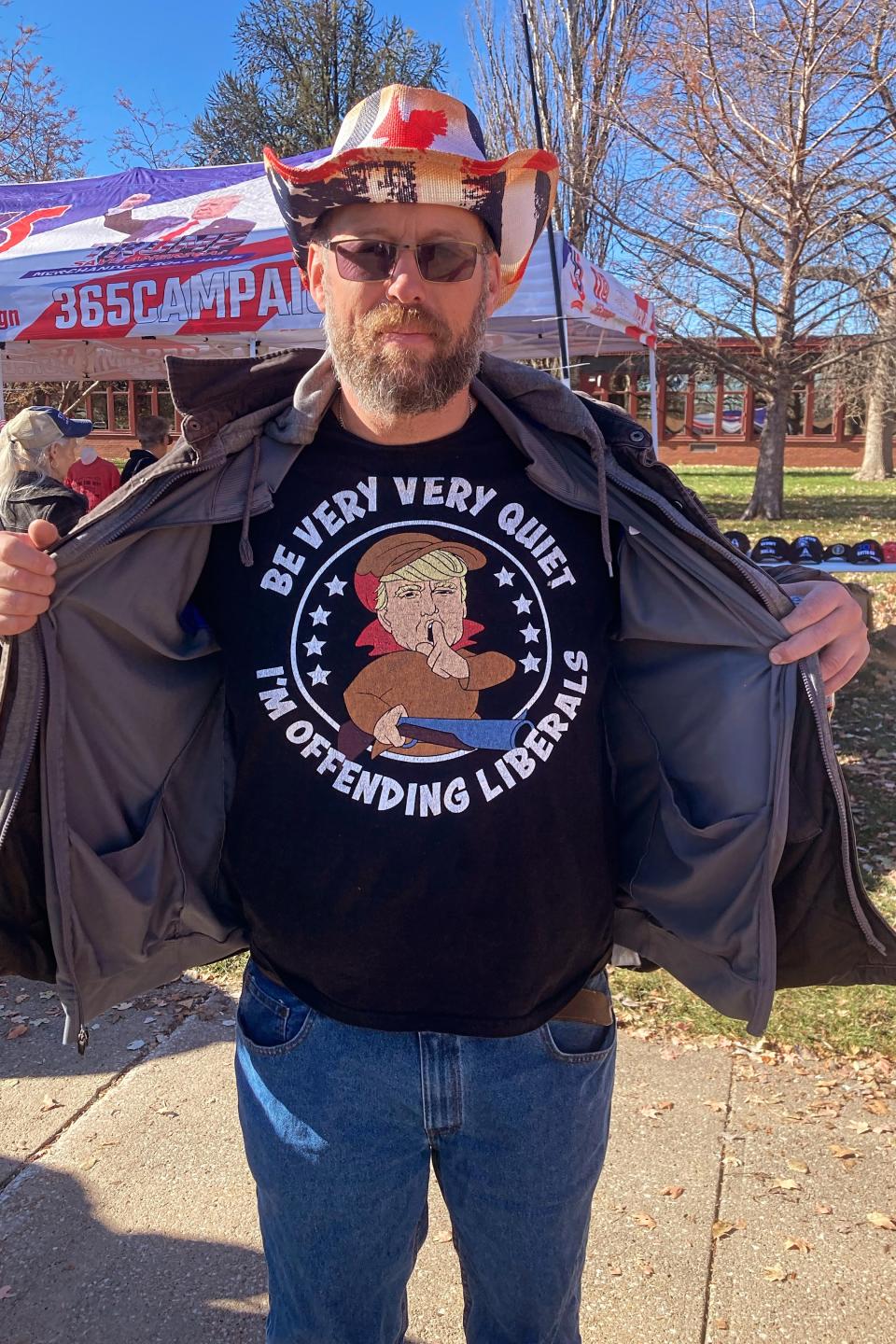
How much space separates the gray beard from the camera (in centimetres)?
165

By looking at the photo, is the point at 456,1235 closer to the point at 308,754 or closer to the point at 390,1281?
the point at 390,1281

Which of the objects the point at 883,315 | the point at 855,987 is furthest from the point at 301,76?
the point at 855,987

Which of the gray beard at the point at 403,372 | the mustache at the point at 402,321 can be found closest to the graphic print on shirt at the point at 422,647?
the gray beard at the point at 403,372

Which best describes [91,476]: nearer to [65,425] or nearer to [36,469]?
[65,425]

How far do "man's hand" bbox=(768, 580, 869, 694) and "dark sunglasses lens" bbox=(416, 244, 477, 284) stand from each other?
776mm

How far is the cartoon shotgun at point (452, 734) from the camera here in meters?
1.63

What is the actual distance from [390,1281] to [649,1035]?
208 centimetres

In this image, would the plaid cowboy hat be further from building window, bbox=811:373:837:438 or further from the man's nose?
building window, bbox=811:373:837:438

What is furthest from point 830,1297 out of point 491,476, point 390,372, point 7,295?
point 7,295

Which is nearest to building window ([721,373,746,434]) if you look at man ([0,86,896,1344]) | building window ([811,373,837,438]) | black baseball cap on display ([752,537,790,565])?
building window ([811,373,837,438])

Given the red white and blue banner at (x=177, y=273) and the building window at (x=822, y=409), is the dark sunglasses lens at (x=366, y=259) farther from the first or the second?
the building window at (x=822, y=409)

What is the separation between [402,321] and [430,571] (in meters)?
0.40

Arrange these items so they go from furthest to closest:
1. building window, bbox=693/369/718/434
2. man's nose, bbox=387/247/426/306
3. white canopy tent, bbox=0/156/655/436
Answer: building window, bbox=693/369/718/434
white canopy tent, bbox=0/156/655/436
man's nose, bbox=387/247/426/306

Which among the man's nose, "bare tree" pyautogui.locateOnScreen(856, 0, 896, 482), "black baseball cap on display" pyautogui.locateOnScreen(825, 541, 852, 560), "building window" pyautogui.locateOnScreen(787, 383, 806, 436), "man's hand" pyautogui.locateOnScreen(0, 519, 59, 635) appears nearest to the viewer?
"man's hand" pyautogui.locateOnScreen(0, 519, 59, 635)
